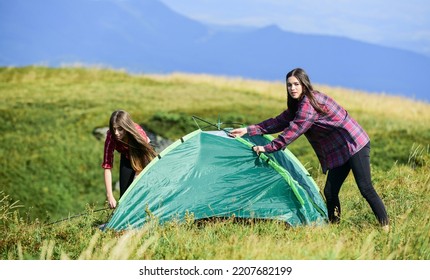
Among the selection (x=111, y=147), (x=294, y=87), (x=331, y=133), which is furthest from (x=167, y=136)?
(x=294, y=87)

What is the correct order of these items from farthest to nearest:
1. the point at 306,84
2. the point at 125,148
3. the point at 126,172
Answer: the point at 126,172
the point at 125,148
the point at 306,84

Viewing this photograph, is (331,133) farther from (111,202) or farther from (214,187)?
(111,202)

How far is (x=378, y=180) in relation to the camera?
8914mm

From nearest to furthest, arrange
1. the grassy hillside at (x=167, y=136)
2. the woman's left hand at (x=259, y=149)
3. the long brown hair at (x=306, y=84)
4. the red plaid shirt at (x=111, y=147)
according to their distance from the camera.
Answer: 1. the grassy hillside at (x=167, y=136)
2. the long brown hair at (x=306, y=84)
3. the woman's left hand at (x=259, y=149)
4. the red plaid shirt at (x=111, y=147)

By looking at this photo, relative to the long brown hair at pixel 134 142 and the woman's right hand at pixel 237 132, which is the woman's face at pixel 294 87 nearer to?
the woman's right hand at pixel 237 132

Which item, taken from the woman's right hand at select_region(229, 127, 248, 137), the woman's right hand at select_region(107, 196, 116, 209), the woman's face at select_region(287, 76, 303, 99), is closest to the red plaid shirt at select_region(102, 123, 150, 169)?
the woman's right hand at select_region(107, 196, 116, 209)

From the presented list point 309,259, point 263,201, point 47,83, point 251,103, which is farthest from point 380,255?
point 47,83

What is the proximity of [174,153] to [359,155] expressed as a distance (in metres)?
2.24

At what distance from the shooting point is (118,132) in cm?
708

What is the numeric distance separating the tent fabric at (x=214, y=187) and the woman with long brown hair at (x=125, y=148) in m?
0.32

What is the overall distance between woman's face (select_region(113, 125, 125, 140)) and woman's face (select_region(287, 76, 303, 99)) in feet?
7.01

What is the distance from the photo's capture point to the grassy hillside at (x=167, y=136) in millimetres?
5457

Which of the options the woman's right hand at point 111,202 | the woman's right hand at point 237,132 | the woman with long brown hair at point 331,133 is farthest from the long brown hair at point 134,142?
the woman with long brown hair at point 331,133

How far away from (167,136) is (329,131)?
39.2 ft
